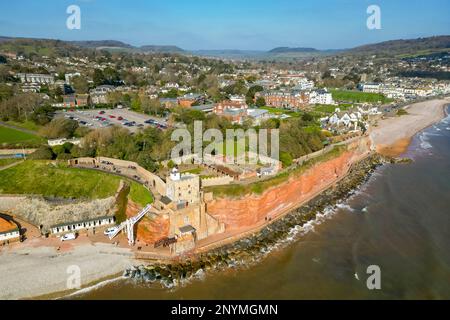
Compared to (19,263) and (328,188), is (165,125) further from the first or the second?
(19,263)

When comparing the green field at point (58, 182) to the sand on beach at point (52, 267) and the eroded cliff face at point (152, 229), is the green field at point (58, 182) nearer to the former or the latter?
the eroded cliff face at point (152, 229)

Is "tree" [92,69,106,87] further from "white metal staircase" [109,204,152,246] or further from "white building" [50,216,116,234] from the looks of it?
"white metal staircase" [109,204,152,246]

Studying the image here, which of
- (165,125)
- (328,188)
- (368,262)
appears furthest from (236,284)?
(165,125)

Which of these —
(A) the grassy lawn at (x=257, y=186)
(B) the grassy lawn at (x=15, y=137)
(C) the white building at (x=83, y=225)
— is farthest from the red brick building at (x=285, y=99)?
(C) the white building at (x=83, y=225)
